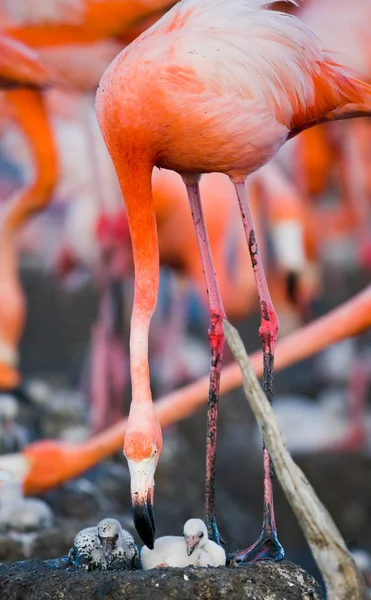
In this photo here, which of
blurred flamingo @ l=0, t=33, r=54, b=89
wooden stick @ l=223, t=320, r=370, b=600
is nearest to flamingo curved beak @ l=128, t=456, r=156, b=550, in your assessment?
wooden stick @ l=223, t=320, r=370, b=600

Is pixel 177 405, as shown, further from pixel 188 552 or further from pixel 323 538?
pixel 323 538

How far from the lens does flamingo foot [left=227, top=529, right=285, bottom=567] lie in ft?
9.49

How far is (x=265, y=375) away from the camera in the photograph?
9.99 ft

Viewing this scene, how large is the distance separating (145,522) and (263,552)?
38 centimetres

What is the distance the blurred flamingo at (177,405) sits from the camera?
4555mm

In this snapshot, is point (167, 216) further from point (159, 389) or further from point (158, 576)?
point (158, 576)

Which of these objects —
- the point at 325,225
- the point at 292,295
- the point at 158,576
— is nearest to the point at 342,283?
the point at 325,225

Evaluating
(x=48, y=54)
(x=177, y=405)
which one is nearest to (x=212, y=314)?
(x=177, y=405)

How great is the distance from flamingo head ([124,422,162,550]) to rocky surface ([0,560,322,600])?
0.43ft

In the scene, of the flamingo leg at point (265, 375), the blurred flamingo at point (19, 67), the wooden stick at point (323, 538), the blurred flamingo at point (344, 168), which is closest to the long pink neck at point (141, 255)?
the flamingo leg at point (265, 375)

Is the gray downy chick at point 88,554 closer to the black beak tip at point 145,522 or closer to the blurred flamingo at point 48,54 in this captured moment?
the black beak tip at point 145,522

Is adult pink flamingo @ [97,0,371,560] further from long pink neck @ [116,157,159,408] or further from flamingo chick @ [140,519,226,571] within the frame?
flamingo chick @ [140,519,226,571]

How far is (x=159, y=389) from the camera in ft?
23.3

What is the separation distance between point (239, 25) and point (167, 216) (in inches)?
123
